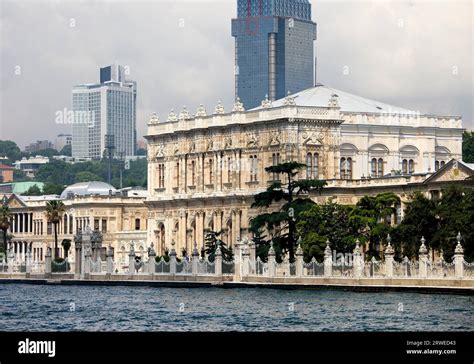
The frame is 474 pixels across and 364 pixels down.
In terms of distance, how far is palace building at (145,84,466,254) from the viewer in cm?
11138

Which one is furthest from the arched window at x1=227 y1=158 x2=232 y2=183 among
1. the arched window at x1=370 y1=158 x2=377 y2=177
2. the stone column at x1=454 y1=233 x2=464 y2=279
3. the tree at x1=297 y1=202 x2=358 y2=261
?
the stone column at x1=454 y1=233 x2=464 y2=279

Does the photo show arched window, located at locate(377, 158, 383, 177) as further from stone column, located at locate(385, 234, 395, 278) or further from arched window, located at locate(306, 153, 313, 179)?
stone column, located at locate(385, 234, 395, 278)

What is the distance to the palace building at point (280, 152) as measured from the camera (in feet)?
365

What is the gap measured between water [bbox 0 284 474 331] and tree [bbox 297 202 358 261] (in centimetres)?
464

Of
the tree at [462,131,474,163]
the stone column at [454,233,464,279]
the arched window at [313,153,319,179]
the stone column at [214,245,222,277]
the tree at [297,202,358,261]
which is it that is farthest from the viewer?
the tree at [462,131,474,163]

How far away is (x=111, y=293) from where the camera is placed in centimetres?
8881

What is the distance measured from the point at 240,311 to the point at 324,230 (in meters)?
25.9

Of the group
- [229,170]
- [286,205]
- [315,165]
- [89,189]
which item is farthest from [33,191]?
[286,205]

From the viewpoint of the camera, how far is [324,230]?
3583 inches

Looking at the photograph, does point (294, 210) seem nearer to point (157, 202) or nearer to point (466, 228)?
point (466, 228)

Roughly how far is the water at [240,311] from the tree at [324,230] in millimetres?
4643

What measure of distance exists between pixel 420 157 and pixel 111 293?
36.2 meters

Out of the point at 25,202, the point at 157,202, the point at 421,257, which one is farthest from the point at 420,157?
the point at 25,202
